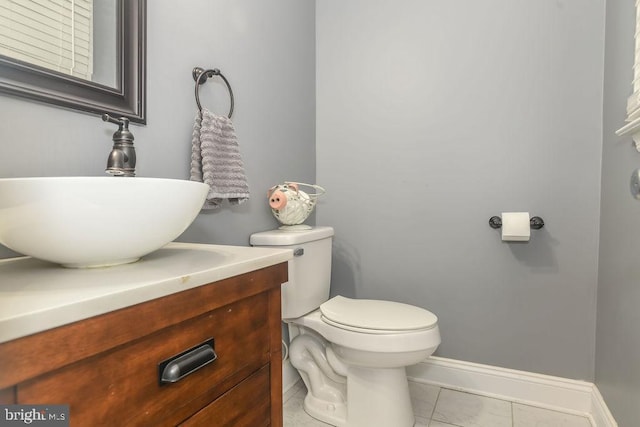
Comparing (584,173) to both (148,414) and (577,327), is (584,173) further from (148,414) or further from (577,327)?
(148,414)

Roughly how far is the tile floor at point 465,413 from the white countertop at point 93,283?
3.64 ft

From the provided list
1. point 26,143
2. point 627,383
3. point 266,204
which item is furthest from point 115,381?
point 627,383

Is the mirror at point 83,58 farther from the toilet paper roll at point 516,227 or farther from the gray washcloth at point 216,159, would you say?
the toilet paper roll at point 516,227

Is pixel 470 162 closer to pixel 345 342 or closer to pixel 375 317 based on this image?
pixel 375 317

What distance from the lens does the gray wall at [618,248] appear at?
1106mm

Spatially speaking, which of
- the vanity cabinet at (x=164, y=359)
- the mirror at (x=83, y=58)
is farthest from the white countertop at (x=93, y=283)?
the mirror at (x=83, y=58)

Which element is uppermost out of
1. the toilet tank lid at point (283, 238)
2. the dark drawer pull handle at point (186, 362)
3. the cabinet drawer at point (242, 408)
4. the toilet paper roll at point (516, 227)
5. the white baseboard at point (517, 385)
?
the toilet paper roll at point (516, 227)

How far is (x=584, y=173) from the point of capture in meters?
1.50

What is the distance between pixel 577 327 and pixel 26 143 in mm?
2012

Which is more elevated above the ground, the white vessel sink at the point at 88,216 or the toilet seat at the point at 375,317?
the white vessel sink at the point at 88,216

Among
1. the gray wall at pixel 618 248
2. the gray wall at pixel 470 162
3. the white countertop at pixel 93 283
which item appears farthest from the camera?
the gray wall at pixel 470 162

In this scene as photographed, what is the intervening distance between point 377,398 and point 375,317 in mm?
308

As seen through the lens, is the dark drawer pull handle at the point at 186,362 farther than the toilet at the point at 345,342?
No

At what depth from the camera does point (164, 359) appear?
1.74 ft
